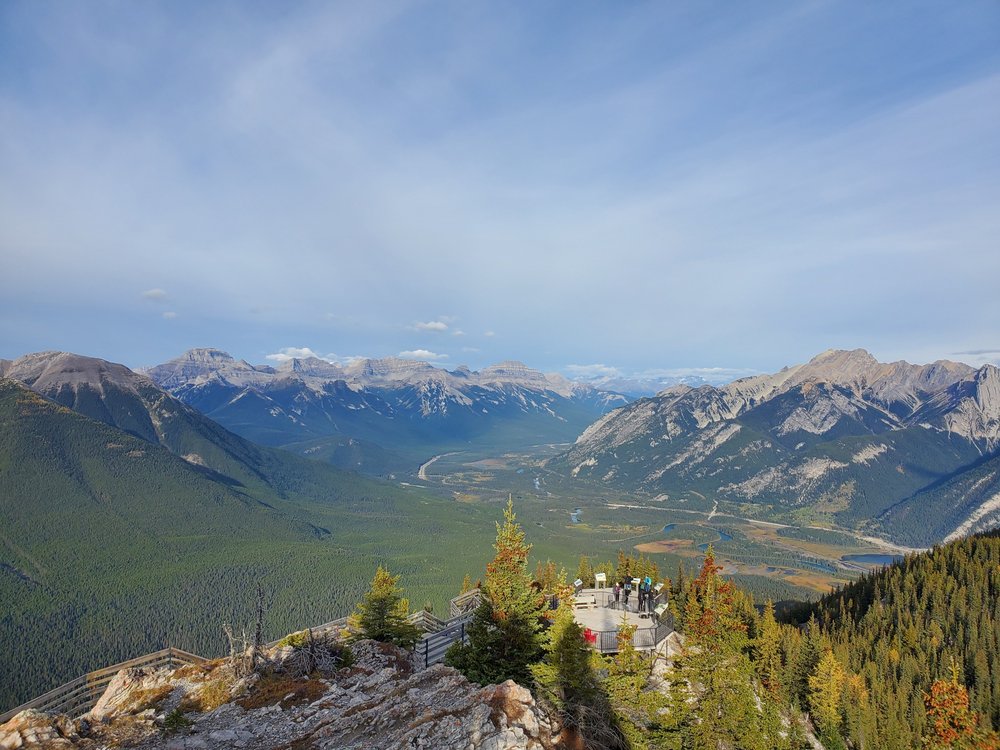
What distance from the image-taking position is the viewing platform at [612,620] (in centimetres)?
4291

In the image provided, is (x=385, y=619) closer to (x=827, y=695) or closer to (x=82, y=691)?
(x=82, y=691)

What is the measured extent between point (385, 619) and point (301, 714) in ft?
49.1

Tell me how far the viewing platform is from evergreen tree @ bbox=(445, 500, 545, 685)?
6061 mm

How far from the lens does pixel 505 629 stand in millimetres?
32812

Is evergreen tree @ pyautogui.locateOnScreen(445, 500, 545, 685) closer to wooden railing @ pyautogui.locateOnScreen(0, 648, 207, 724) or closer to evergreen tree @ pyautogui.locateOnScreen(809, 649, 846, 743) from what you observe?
wooden railing @ pyautogui.locateOnScreen(0, 648, 207, 724)

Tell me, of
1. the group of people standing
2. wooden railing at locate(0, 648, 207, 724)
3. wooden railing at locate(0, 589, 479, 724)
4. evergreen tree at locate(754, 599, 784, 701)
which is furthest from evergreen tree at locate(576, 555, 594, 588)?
wooden railing at locate(0, 648, 207, 724)

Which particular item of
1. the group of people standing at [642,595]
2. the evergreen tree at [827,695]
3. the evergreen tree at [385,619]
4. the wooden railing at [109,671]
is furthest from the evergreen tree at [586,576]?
the evergreen tree at [385,619]

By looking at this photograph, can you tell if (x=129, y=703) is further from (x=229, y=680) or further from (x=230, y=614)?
(x=230, y=614)

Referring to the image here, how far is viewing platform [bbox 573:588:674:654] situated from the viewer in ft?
141

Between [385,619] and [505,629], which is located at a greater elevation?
[505,629]

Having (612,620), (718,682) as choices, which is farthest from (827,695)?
(718,682)

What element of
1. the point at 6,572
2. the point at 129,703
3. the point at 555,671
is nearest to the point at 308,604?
the point at 6,572

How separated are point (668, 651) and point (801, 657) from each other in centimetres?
2317

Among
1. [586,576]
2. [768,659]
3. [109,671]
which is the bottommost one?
[768,659]
